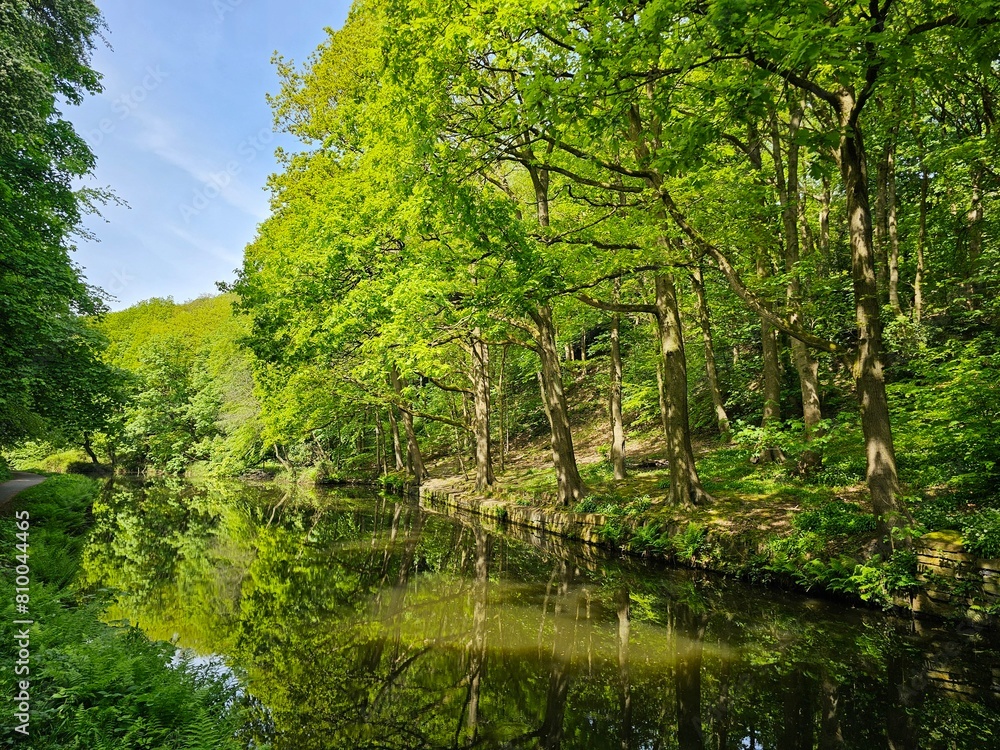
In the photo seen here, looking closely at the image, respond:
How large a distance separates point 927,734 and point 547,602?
16.3 feet

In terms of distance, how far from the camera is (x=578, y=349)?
36.7 metres

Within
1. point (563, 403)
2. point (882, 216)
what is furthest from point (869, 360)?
point (882, 216)

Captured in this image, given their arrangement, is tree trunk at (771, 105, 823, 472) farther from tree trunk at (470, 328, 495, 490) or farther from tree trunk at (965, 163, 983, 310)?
tree trunk at (470, 328, 495, 490)

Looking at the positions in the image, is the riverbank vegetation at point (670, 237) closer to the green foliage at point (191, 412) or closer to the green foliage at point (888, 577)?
the green foliage at point (888, 577)

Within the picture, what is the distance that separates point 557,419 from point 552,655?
887 centimetres

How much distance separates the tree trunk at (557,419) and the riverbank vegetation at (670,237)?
0.07 metres

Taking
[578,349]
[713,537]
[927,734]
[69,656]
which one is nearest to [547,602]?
[713,537]

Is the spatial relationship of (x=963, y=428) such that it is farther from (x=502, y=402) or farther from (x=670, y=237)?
(x=502, y=402)

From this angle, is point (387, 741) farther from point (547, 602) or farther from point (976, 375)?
point (976, 375)

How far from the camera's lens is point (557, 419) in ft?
48.8

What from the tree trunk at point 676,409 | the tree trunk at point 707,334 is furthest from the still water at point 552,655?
the tree trunk at point 707,334

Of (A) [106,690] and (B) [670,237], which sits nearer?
(A) [106,690]

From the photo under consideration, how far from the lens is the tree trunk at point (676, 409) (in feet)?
37.6

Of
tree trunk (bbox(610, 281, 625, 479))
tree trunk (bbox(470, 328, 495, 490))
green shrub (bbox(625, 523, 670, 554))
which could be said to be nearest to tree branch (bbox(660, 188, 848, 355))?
green shrub (bbox(625, 523, 670, 554))
